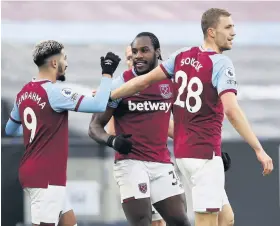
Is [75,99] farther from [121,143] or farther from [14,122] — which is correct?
[14,122]

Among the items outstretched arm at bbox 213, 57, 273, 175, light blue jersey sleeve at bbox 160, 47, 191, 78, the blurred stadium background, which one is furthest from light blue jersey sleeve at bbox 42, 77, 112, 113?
the blurred stadium background

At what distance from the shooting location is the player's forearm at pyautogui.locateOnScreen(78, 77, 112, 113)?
6508 millimetres

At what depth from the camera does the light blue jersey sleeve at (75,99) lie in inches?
255

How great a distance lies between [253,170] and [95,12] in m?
3.39

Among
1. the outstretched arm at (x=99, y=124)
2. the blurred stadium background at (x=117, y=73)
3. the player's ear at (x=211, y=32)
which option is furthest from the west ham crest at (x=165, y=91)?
the blurred stadium background at (x=117, y=73)

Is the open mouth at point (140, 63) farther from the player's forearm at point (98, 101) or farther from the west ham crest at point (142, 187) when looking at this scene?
the west ham crest at point (142, 187)

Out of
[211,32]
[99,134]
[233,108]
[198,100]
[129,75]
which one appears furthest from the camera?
[129,75]

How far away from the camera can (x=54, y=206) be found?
6504 millimetres

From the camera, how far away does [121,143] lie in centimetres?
686

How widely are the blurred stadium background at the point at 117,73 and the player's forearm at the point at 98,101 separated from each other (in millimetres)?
3526

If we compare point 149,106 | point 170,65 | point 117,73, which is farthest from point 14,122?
point 117,73

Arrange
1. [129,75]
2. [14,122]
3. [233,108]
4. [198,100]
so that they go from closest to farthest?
1. [233,108]
2. [198,100]
3. [14,122]
4. [129,75]

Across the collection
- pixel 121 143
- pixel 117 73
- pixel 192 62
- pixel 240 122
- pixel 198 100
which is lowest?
pixel 121 143

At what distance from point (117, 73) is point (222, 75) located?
17.8 feet
